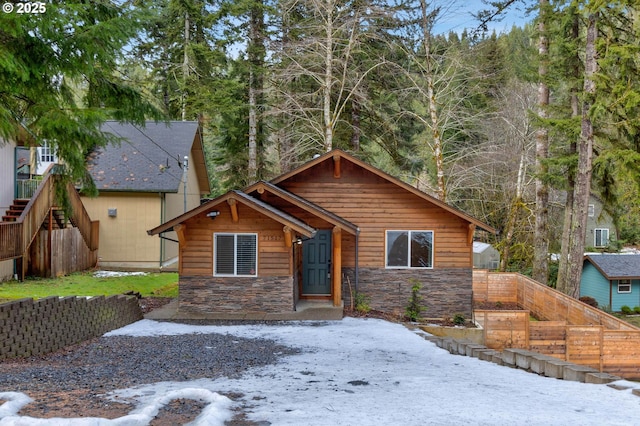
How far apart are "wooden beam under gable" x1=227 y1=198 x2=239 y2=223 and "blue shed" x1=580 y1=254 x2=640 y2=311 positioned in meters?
20.2

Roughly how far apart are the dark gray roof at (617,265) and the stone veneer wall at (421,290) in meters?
14.3

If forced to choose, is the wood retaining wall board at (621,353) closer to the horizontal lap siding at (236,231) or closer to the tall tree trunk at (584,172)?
Result: the tall tree trunk at (584,172)

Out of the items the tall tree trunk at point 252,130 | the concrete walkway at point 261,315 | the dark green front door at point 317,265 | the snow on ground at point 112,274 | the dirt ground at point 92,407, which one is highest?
the tall tree trunk at point 252,130

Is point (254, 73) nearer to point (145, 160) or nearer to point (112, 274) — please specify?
point (145, 160)

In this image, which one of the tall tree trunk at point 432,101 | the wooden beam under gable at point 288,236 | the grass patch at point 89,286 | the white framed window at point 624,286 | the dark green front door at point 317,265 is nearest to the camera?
the wooden beam under gable at point 288,236

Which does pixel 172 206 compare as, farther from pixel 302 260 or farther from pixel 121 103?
pixel 121 103

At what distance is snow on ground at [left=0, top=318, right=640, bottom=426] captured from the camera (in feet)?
15.4

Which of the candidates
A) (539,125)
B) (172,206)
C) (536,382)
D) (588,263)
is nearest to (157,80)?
(172,206)

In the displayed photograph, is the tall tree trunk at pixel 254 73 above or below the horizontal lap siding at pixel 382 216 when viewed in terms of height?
above

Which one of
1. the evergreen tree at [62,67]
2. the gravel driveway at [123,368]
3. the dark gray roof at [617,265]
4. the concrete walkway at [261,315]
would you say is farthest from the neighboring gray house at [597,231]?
the evergreen tree at [62,67]

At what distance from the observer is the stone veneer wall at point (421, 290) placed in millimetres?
14086

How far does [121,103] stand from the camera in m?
9.02

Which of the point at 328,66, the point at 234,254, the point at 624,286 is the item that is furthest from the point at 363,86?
the point at 624,286

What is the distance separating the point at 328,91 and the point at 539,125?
25.5ft
